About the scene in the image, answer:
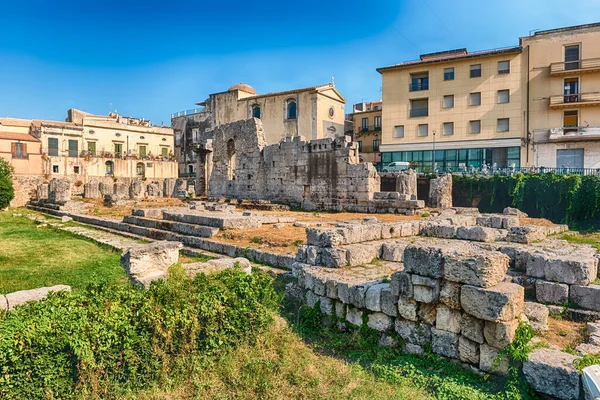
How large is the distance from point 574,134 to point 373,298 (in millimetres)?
31477

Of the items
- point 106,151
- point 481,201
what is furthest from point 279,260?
point 106,151

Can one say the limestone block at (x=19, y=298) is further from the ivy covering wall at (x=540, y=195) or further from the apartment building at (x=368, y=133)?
the apartment building at (x=368, y=133)

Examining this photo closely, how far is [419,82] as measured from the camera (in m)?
35.8

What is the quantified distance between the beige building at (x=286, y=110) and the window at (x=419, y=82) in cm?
1041

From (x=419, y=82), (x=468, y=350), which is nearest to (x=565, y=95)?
(x=419, y=82)

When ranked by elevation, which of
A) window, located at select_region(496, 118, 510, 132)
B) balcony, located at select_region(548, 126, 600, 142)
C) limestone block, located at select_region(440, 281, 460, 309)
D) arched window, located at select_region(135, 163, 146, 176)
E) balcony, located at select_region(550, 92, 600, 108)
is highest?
balcony, located at select_region(550, 92, 600, 108)

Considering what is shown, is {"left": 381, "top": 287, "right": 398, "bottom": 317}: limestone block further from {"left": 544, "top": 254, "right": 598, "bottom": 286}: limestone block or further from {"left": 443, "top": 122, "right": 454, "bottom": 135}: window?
{"left": 443, "top": 122, "right": 454, "bottom": 135}: window

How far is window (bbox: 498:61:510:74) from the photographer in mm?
32375

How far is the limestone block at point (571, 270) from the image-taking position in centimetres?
608

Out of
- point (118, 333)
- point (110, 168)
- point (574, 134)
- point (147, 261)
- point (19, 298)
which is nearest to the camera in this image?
point (118, 333)

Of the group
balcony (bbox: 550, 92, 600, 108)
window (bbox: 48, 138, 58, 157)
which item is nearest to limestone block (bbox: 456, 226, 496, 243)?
balcony (bbox: 550, 92, 600, 108)

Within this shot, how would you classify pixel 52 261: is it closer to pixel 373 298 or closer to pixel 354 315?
pixel 354 315

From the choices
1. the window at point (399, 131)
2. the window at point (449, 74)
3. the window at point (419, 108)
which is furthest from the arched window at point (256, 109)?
the window at point (449, 74)

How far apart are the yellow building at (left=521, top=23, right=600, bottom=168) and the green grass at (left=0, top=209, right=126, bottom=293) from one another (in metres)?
31.6
